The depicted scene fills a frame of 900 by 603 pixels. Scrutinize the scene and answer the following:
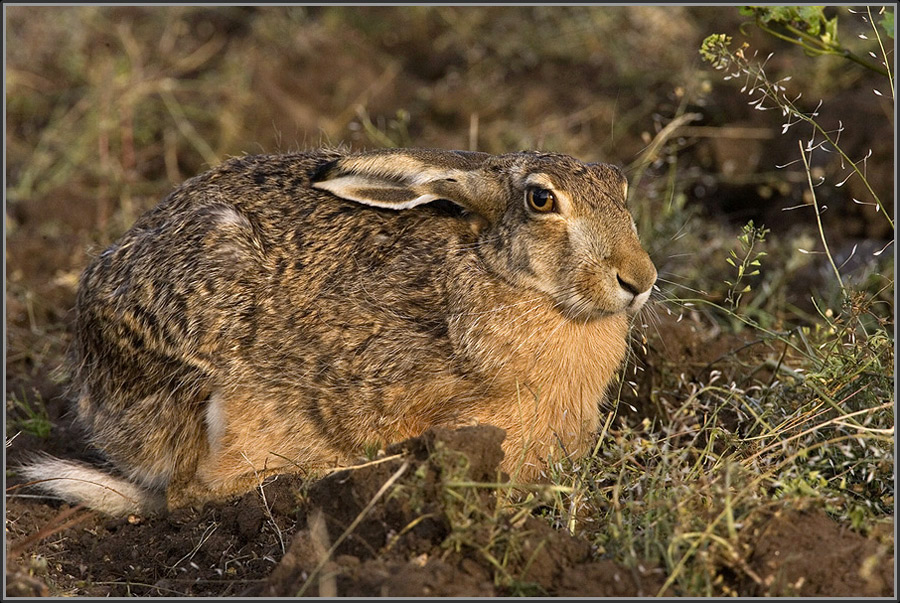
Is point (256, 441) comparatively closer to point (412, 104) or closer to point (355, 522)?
point (355, 522)

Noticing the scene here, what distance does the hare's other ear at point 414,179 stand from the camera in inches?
196

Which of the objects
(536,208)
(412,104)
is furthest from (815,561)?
(412,104)

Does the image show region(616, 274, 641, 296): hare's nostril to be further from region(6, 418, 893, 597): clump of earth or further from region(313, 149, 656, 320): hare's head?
region(6, 418, 893, 597): clump of earth

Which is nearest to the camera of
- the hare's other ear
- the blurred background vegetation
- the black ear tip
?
the hare's other ear

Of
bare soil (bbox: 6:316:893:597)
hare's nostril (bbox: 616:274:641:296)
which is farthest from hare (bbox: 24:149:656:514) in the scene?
bare soil (bbox: 6:316:893:597)

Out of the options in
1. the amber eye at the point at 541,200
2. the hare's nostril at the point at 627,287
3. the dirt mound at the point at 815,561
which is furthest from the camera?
the amber eye at the point at 541,200

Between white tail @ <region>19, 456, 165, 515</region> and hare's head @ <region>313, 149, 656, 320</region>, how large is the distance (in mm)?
1824

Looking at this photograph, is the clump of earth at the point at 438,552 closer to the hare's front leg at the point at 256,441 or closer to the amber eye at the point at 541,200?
the hare's front leg at the point at 256,441

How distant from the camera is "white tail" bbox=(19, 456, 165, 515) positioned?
5262 mm

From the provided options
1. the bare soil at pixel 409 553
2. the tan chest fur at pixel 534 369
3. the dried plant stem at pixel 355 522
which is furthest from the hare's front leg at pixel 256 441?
the dried plant stem at pixel 355 522

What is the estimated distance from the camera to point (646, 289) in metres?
4.46

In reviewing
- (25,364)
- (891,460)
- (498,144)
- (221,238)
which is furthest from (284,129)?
(891,460)

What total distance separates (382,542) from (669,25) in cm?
693

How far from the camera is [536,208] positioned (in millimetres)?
4715
